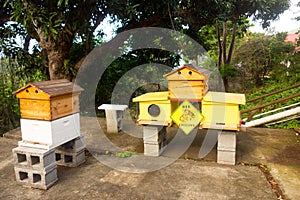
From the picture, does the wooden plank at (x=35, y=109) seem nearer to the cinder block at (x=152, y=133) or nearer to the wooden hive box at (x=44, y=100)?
the wooden hive box at (x=44, y=100)

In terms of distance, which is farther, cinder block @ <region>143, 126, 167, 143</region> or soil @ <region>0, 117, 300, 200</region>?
cinder block @ <region>143, 126, 167, 143</region>

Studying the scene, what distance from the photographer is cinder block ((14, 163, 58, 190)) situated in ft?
9.95

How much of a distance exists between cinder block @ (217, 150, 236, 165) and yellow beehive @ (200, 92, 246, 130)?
0.43 metres

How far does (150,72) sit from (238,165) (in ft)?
17.3

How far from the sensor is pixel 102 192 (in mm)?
2961

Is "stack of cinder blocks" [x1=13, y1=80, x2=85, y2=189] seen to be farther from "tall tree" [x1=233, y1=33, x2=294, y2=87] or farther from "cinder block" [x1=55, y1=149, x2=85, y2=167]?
"tall tree" [x1=233, y1=33, x2=294, y2=87]

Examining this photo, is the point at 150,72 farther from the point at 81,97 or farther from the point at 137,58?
the point at 81,97

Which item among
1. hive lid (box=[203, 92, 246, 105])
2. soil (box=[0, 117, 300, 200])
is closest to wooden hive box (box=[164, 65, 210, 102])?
hive lid (box=[203, 92, 246, 105])

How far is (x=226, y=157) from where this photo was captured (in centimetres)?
365

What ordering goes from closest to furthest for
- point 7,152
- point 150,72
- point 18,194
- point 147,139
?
point 18,194 → point 147,139 → point 7,152 → point 150,72

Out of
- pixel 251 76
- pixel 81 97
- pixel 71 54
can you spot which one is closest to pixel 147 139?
pixel 81 97

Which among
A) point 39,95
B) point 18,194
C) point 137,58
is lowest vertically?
point 18,194

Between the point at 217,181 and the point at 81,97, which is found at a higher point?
the point at 81,97

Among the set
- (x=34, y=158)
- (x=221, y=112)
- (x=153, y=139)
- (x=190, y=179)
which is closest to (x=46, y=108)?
(x=34, y=158)
